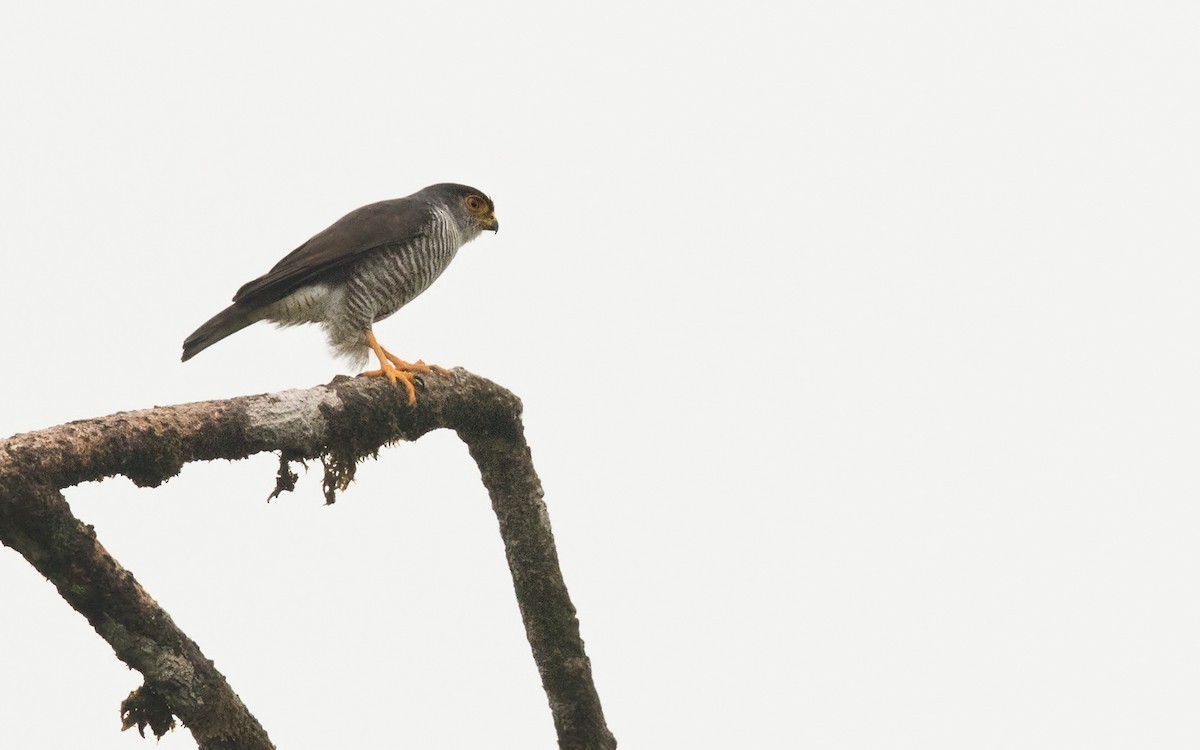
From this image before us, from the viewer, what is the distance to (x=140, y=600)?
2836mm

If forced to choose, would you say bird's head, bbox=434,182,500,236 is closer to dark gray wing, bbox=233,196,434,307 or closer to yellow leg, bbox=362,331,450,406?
dark gray wing, bbox=233,196,434,307

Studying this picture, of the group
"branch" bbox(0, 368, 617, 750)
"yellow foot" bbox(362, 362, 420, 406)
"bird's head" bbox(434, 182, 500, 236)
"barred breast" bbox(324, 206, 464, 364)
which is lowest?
"branch" bbox(0, 368, 617, 750)

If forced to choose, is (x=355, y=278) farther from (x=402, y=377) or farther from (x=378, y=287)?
(x=402, y=377)

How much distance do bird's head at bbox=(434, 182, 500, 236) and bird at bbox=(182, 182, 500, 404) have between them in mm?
238

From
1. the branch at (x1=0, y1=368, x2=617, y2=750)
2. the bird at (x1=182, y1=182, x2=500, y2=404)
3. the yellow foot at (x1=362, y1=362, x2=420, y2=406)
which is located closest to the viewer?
the branch at (x1=0, y1=368, x2=617, y2=750)

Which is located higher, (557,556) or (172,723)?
(557,556)

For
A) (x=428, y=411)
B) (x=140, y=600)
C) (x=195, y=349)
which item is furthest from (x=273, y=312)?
(x=140, y=600)

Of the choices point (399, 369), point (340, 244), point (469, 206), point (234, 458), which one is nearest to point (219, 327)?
point (340, 244)

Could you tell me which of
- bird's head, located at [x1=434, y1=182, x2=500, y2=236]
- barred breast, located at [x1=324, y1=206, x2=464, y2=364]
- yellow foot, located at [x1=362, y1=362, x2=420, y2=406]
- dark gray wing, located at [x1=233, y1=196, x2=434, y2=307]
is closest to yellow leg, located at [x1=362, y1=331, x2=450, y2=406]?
yellow foot, located at [x1=362, y1=362, x2=420, y2=406]

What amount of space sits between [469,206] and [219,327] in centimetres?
180

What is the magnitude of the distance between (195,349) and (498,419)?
1.33 meters

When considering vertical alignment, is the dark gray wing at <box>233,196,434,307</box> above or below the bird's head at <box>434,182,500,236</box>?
below

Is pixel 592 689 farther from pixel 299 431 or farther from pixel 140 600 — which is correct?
pixel 140 600

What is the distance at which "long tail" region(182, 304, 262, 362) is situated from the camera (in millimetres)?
4766
